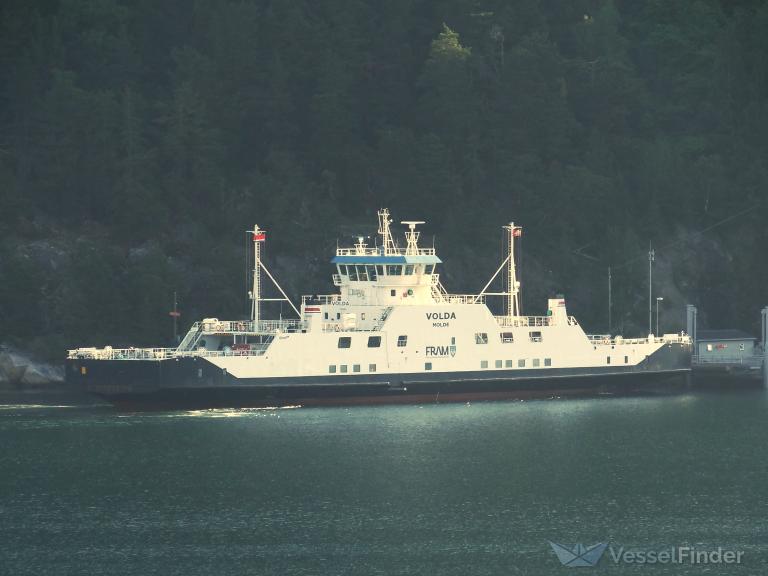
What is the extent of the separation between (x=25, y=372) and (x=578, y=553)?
4168cm

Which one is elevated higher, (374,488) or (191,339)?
(191,339)

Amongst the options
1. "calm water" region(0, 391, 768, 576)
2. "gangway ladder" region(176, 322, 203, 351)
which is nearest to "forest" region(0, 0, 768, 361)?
"gangway ladder" region(176, 322, 203, 351)

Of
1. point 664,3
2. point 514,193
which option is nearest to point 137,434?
point 514,193

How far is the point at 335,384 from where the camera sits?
71.8 meters

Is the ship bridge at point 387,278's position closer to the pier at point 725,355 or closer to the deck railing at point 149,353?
the deck railing at point 149,353

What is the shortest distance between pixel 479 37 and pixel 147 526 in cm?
6215

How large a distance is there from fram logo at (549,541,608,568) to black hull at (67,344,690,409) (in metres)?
26.0

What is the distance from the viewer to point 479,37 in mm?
104688

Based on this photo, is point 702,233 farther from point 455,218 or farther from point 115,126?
point 115,126

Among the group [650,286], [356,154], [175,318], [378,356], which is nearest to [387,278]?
[378,356]

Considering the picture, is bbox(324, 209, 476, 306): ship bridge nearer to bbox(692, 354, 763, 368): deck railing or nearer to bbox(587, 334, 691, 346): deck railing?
bbox(587, 334, 691, 346): deck railing

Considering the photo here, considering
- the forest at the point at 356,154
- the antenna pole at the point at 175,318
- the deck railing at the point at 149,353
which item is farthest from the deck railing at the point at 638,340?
Result: the antenna pole at the point at 175,318

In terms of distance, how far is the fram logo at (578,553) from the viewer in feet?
147

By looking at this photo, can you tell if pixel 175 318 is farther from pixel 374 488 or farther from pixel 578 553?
pixel 578 553
